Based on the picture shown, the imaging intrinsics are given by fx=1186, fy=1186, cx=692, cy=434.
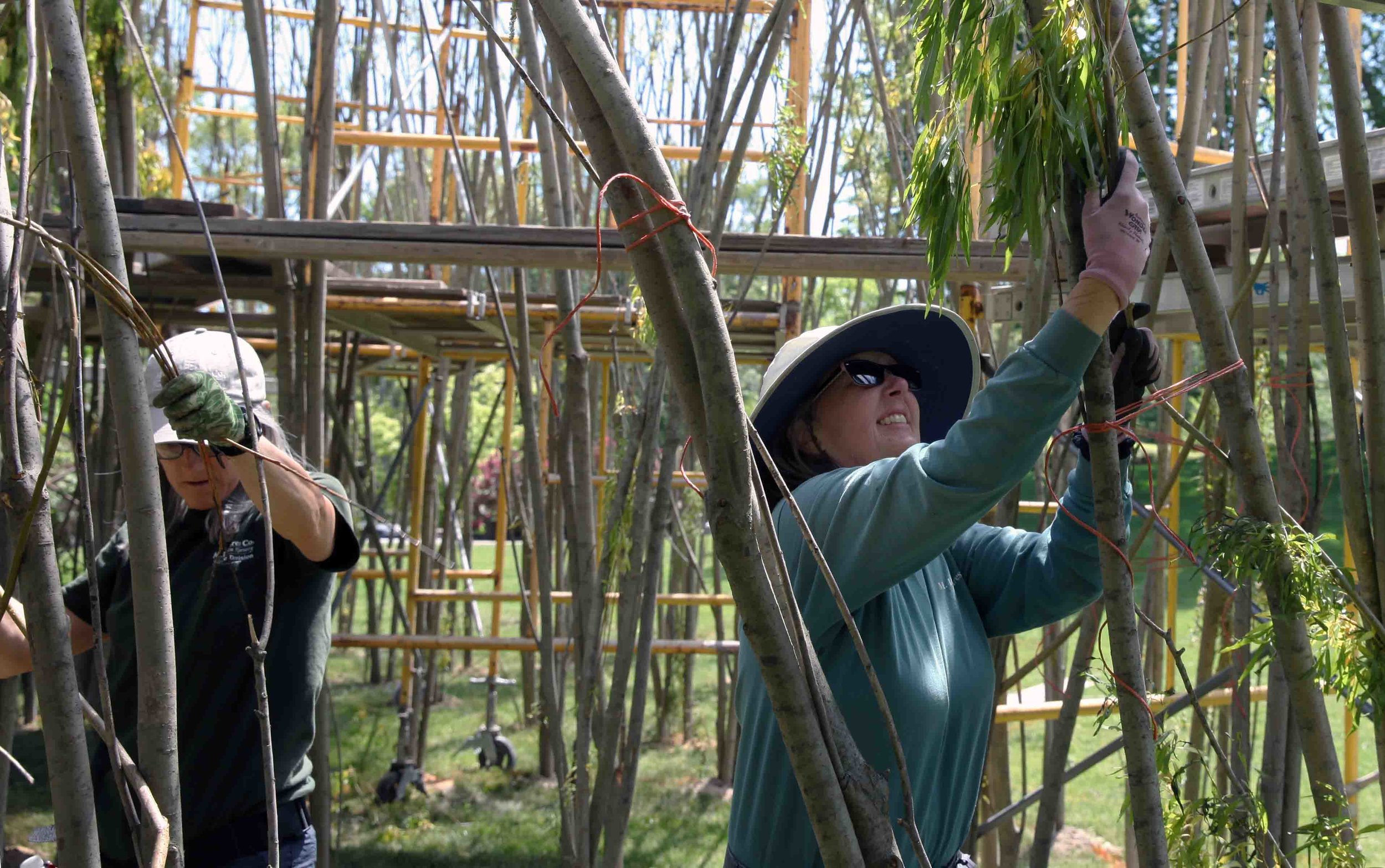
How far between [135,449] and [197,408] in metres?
0.28

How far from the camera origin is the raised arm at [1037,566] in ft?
5.17

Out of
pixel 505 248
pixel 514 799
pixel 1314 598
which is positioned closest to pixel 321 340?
pixel 505 248

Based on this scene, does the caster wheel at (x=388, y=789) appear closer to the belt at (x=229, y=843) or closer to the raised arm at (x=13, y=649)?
the belt at (x=229, y=843)

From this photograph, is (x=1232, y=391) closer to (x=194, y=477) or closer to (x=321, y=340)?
(x=194, y=477)

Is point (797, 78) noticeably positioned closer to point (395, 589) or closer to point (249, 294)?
point (249, 294)

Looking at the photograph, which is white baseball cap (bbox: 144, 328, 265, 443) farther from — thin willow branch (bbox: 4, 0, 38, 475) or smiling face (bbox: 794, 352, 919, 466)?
smiling face (bbox: 794, 352, 919, 466)

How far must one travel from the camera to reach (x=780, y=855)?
1555mm

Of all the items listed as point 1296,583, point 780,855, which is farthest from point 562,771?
point 1296,583

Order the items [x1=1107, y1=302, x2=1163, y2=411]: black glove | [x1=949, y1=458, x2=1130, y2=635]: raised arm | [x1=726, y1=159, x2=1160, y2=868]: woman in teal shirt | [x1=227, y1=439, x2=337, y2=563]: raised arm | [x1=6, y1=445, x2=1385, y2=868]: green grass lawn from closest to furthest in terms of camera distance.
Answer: [x1=726, y1=159, x2=1160, y2=868]: woman in teal shirt, [x1=1107, y1=302, x2=1163, y2=411]: black glove, [x1=949, y1=458, x2=1130, y2=635]: raised arm, [x1=227, y1=439, x2=337, y2=563]: raised arm, [x1=6, y1=445, x2=1385, y2=868]: green grass lawn

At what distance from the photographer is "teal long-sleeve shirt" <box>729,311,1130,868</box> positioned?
4.05 ft

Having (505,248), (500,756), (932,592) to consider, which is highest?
(505,248)

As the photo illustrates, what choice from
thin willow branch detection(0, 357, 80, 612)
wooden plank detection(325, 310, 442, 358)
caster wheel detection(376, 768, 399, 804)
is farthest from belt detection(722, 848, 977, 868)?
caster wheel detection(376, 768, 399, 804)

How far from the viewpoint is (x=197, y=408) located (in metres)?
1.40

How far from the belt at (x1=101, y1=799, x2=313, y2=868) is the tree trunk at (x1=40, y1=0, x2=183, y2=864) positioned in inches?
39.4
